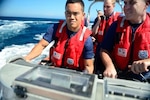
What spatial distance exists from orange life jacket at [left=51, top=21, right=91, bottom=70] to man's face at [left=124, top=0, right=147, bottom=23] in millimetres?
399

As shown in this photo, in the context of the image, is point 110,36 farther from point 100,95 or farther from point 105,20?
point 105,20

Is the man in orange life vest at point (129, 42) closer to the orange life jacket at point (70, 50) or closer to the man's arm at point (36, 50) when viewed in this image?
the orange life jacket at point (70, 50)

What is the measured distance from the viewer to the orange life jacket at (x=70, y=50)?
186 centimetres

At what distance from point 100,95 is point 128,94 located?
0.43 feet

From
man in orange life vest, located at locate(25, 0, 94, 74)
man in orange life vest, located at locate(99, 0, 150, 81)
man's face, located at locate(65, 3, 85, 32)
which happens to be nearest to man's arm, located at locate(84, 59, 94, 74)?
man in orange life vest, located at locate(25, 0, 94, 74)

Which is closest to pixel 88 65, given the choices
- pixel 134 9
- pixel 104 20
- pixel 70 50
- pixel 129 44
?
pixel 70 50

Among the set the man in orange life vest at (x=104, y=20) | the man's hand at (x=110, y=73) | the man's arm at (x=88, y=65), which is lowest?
the man's arm at (x=88, y=65)

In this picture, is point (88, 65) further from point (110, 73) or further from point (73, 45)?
point (110, 73)

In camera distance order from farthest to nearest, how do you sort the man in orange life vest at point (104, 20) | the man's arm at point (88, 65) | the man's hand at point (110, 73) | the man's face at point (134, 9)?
the man in orange life vest at point (104, 20) < the man's arm at point (88, 65) < the man's face at point (134, 9) < the man's hand at point (110, 73)

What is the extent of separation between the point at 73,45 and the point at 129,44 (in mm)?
463

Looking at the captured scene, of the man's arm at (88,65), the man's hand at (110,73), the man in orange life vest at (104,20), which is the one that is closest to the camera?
the man's hand at (110,73)

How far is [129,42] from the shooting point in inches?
68.6

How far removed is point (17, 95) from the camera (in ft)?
2.70

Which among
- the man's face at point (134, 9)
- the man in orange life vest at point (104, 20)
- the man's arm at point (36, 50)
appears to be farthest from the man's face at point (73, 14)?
the man in orange life vest at point (104, 20)
